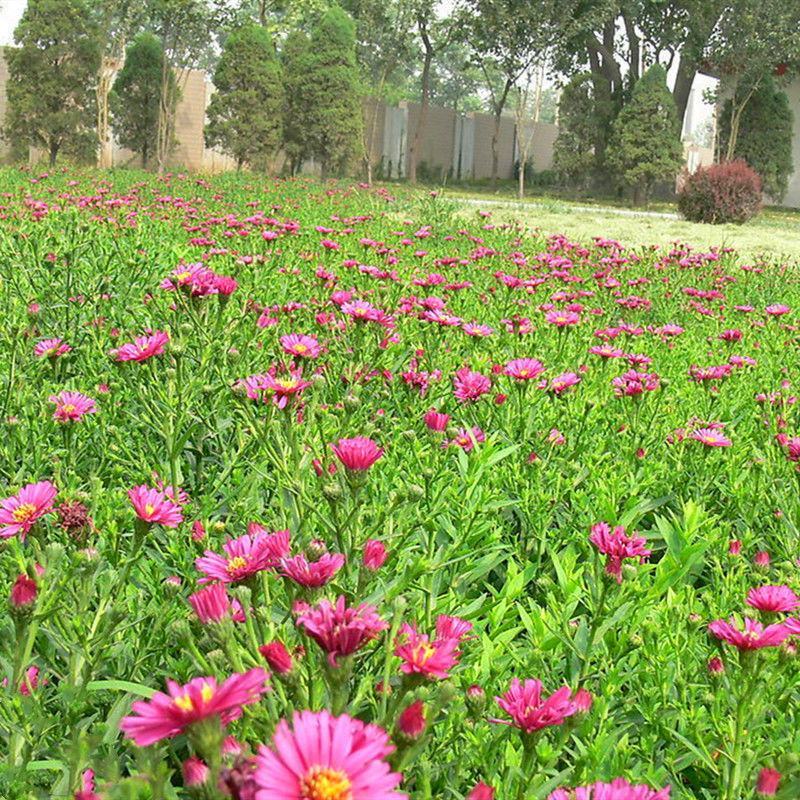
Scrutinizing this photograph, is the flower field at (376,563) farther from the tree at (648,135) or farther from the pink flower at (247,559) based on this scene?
the tree at (648,135)

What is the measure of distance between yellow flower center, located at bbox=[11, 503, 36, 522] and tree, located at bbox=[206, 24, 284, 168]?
18631 millimetres

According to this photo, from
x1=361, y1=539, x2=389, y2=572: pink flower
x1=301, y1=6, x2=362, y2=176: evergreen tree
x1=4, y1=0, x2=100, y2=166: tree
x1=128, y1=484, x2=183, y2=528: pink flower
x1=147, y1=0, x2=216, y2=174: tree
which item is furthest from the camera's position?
x1=301, y1=6, x2=362, y2=176: evergreen tree

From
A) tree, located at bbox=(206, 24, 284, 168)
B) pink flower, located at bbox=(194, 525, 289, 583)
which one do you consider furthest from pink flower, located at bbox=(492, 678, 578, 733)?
tree, located at bbox=(206, 24, 284, 168)

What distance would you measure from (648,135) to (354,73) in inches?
294

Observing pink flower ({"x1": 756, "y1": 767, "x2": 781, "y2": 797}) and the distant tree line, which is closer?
pink flower ({"x1": 756, "y1": 767, "x2": 781, "y2": 797})

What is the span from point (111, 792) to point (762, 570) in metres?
1.44

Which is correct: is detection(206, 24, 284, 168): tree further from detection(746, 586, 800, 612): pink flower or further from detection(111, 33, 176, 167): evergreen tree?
detection(746, 586, 800, 612): pink flower

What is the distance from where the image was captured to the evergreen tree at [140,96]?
19.4m

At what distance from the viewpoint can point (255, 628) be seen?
114 centimetres

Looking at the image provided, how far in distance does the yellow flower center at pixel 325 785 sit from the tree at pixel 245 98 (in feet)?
63.5

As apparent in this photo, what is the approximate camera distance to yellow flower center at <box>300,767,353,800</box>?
22.0 inches

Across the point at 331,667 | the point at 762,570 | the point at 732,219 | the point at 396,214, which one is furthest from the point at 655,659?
the point at 732,219

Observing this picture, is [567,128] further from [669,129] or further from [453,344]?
[453,344]

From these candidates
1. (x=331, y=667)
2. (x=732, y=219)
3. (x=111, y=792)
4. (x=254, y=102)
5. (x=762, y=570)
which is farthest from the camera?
(x=254, y=102)
